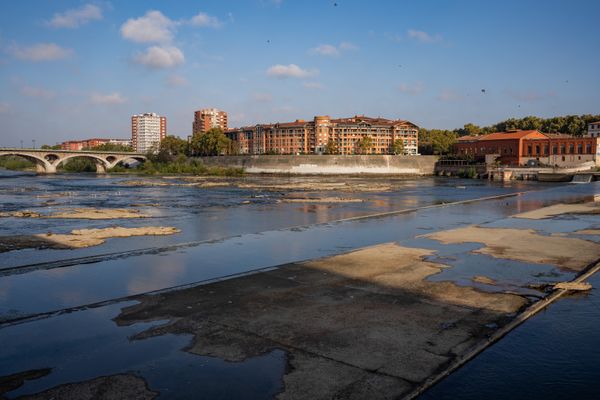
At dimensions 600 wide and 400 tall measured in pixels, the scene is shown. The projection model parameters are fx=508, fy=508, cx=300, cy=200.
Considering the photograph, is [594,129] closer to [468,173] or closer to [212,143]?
[468,173]

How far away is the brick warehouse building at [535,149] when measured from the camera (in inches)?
3846

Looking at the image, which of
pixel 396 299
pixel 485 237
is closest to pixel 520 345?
pixel 396 299

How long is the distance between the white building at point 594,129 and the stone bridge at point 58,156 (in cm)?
11787

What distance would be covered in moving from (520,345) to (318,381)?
4223 millimetres

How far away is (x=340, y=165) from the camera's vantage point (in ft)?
380

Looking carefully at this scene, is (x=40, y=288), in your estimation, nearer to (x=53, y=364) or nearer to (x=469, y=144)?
(x=53, y=364)

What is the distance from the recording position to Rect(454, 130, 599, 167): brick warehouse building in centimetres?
9769

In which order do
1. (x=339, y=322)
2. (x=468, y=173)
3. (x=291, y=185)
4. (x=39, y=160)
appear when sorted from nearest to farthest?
(x=339, y=322)
(x=291, y=185)
(x=468, y=173)
(x=39, y=160)

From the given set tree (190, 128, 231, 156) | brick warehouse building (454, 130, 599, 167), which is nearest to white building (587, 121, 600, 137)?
brick warehouse building (454, 130, 599, 167)

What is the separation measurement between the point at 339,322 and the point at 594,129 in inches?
5507

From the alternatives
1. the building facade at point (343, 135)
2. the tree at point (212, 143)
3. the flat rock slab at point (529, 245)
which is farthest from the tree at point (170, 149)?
the flat rock slab at point (529, 245)

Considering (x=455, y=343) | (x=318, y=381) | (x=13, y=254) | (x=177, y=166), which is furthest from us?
(x=177, y=166)

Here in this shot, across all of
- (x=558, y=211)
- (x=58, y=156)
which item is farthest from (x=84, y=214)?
(x=58, y=156)

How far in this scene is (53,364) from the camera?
27.3 feet
